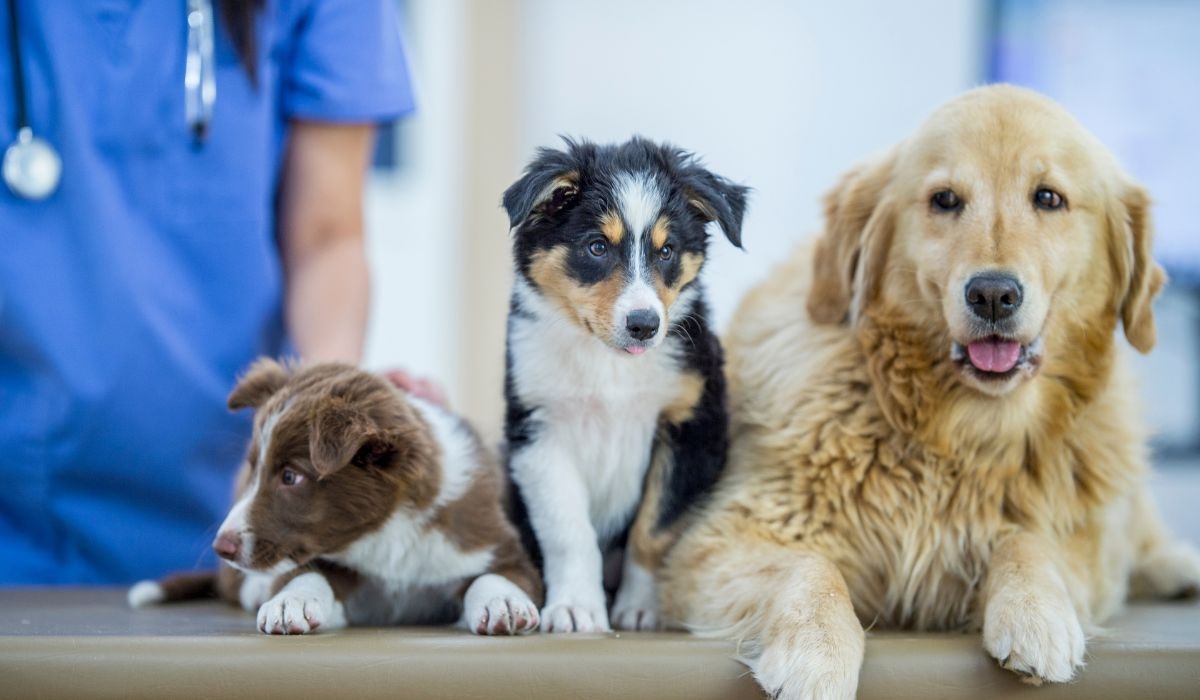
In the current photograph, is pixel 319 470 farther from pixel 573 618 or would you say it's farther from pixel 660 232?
pixel 660 232

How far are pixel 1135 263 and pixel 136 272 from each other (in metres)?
1.29

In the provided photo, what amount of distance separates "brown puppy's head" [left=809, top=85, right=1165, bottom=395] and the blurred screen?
2892mm

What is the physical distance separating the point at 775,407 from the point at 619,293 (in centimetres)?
32

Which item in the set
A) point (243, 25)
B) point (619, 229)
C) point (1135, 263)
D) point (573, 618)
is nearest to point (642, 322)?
point (619, 229)

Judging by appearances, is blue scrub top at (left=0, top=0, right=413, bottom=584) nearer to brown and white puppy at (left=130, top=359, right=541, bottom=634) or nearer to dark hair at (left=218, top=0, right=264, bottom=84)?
dark hair at (left=218, top=0, right=264, bottom=84)

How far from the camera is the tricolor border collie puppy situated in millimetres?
1241

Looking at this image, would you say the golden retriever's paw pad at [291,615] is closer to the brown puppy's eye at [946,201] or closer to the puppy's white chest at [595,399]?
the puppy's white chest at [595,399]

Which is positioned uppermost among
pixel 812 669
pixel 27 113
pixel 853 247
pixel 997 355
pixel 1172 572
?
pixel 27 113

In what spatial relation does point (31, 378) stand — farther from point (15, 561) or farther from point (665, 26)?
point (665, 26)

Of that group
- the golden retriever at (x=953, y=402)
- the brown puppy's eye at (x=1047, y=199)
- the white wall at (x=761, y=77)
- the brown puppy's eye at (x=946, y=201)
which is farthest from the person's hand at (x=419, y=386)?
the white wall at (x=761, y=77)

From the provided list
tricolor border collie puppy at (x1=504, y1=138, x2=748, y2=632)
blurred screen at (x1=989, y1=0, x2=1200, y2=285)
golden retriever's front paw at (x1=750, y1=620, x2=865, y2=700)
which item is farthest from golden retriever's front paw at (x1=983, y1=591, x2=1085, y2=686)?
blurred screen at (x1=989, y1=0, x2=1200, y2=285)

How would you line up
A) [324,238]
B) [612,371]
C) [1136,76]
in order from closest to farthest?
[612,371]
[324,238]
[1136,76]

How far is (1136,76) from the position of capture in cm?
398

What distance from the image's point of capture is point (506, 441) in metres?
1.34
